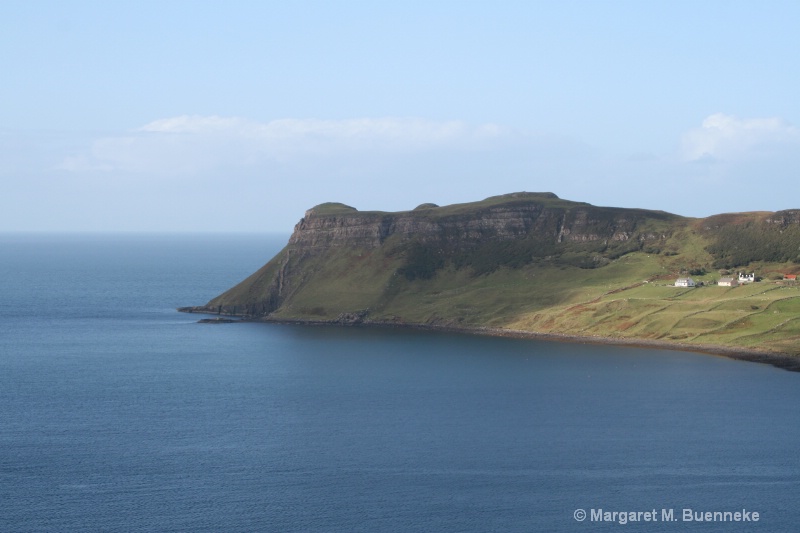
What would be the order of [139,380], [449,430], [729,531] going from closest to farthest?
[729,531], [449,430], [139,380]

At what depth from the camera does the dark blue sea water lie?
Answer: 84.1m

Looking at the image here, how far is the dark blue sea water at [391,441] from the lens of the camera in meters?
84.1

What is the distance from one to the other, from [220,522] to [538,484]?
2792 cm

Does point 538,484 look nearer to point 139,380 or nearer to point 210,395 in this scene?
point 210,395

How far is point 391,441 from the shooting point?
348 feet

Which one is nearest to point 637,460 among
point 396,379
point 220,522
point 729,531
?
point 729,531

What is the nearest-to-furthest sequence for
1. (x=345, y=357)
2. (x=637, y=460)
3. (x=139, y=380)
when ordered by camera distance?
1. (x=637, y=460)
2. (x=139, y=380)
3. (x=345, y=357)

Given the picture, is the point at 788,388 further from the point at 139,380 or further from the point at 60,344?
the point at 60,344

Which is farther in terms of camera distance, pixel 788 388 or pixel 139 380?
pixel 139 380

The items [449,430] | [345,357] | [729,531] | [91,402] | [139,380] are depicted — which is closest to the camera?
[729,531]

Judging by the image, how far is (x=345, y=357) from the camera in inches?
6644

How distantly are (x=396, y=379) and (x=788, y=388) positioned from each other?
5155cm

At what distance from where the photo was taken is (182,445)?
105 m

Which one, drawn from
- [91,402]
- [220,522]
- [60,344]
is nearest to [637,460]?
[220,522]
